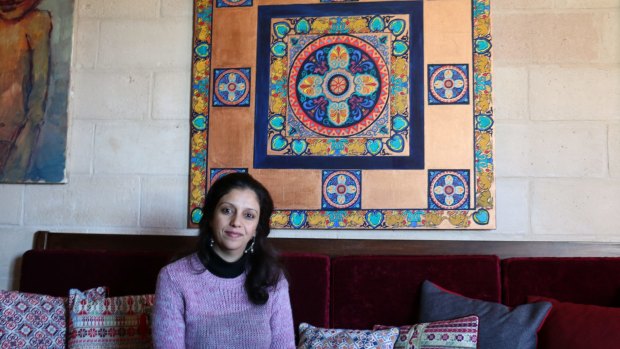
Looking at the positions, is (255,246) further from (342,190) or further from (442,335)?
(442,335)

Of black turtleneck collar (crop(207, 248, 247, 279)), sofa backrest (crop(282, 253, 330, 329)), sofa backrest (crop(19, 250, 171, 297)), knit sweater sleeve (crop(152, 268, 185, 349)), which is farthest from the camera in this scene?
sofa backrest (crop(19, 250, 171, 297))

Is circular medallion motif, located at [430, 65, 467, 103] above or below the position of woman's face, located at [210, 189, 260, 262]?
above

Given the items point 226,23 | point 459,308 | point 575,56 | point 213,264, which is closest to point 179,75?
point 226,23

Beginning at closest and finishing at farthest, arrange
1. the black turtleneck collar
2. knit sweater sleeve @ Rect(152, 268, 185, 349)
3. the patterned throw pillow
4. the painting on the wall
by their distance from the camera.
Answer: knit sweater sleeve @ Rect(152, 268, 185, 349)
the black turtleneck collar
the patterned throw pillow
the painting on the wall

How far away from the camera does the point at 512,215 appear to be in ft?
7.82

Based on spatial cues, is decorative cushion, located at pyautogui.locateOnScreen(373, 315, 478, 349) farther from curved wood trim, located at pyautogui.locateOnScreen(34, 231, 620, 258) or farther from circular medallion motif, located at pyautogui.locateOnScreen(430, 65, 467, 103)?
circular medallion motif, located at pyautogui.locateOnScreen(430, 65, 467, 103)

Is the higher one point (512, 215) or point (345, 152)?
point (345, 152)

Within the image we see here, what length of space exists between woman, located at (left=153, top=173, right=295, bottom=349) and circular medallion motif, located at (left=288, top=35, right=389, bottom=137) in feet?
2.13

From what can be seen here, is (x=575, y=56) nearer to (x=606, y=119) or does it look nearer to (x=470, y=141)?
(x=606, y=119)

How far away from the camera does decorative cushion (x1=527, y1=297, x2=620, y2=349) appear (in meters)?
1.81

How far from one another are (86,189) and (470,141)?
1.73 metres

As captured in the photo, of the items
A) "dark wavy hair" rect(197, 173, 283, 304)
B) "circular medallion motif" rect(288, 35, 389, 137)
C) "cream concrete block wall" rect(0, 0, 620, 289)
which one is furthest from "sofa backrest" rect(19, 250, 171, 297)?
"circular medallion motif" rect(288, 35, 389, 137)

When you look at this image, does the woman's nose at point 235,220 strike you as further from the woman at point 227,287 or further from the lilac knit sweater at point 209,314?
the lilac knit sweater at point 209,314

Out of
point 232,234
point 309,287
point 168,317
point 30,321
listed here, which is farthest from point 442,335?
point 30,321
